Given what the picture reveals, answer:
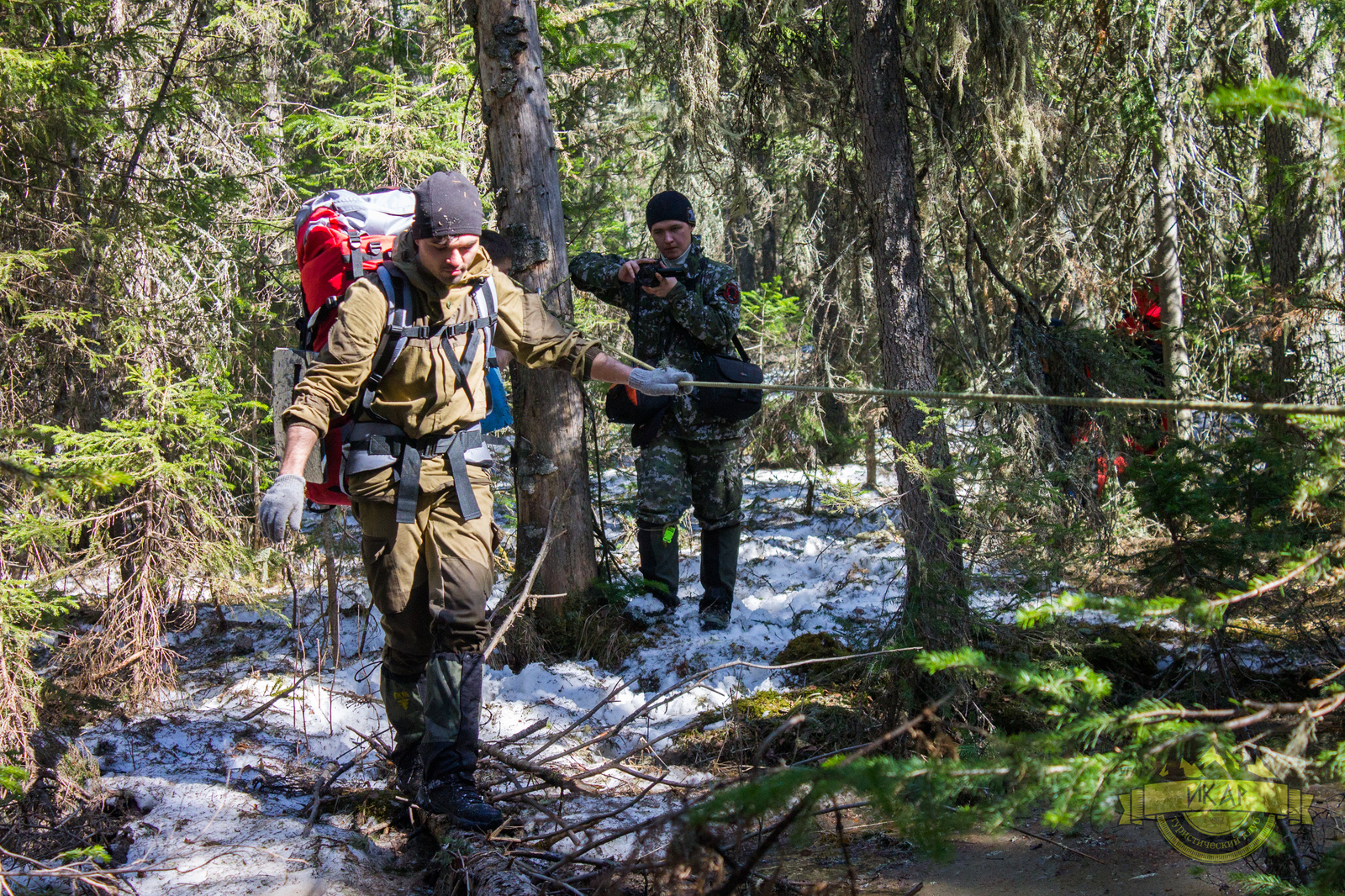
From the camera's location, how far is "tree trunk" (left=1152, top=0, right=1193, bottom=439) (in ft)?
16.0

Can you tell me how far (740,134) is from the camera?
19.7ft

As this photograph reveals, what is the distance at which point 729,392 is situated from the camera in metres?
5.45

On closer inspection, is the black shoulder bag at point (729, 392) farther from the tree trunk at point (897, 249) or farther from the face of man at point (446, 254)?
the face of man at point (446, 254)

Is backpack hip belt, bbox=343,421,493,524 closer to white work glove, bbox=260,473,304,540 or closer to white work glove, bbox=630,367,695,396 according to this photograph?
white work glove, bbox=260,473,304,540

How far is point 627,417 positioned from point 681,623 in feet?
4.61

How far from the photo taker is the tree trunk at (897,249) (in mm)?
4410

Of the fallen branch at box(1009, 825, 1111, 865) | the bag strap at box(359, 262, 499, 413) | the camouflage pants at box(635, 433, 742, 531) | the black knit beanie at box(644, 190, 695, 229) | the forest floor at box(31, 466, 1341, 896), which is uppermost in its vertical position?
the black knit beanie at box(644, 190, 695, 229)

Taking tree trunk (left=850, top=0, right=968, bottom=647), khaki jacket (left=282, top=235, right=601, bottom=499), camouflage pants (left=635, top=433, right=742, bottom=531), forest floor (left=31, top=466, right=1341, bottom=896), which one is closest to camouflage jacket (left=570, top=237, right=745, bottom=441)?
camouflage pants (left=635, top=433, right=742, bottom=531)

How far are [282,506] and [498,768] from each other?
1.62 metres

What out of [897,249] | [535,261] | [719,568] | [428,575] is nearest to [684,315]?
[535,261]

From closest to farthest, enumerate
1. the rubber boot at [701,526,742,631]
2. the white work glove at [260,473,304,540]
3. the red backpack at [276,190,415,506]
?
the white work glove at [260,473,304,540] → the red backpack at [276,190,415,506] → the rubber boot at [701,526,742,631]

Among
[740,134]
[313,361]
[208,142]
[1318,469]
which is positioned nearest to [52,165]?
[208,142]

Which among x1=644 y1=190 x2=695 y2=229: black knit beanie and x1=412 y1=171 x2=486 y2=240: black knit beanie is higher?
x1=644 y1=190 x2=695 y2=229: black knit beanie

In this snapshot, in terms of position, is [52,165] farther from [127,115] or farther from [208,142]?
[208,142]
